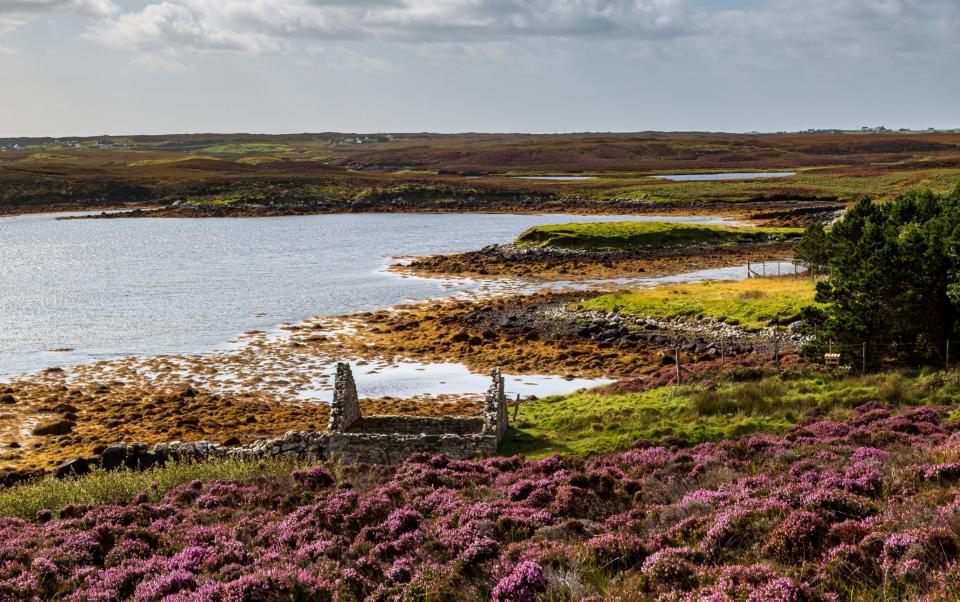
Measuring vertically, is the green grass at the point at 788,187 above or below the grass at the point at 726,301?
above

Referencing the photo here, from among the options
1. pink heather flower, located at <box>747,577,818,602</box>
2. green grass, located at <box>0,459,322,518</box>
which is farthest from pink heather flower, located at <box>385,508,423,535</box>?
pink heather flower, located at <box>747,577,818,602</box>

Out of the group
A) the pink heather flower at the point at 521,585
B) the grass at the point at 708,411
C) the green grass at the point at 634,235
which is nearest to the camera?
the pink heather flower at the point at 521,585

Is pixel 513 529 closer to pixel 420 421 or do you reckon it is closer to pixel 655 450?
pixel 655 450

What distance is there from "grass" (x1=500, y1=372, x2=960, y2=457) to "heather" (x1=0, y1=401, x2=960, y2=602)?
9.14ft

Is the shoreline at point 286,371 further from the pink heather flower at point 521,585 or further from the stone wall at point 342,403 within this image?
the pink heather flower at point 521,585

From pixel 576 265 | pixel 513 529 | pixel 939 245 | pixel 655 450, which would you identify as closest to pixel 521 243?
pixel 576 265

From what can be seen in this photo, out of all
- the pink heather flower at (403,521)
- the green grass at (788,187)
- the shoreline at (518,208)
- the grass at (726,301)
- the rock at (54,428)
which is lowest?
the rock at (54,428)

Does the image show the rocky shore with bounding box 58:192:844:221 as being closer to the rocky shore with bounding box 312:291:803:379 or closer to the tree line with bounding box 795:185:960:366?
the rocky shore with bounding box 312:291:803:379

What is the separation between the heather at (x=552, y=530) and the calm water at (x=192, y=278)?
30207 millimetres

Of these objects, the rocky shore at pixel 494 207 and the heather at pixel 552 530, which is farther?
the rocky shore at pixel 494 207

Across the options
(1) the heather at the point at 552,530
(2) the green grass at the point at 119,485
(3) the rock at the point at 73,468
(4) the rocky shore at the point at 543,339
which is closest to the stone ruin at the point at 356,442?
(3) the rock at the point at 73,468

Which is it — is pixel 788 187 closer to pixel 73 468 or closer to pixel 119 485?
pixel 73 468

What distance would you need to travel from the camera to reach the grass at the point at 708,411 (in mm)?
23188

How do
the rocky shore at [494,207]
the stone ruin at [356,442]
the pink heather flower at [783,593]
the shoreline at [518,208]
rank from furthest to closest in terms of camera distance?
1. the rocky shore at [494,207]
2. the shoreline at [518,208]
3. the stone ruin at [356,442]
4. the pink heather flower at [783,593]
